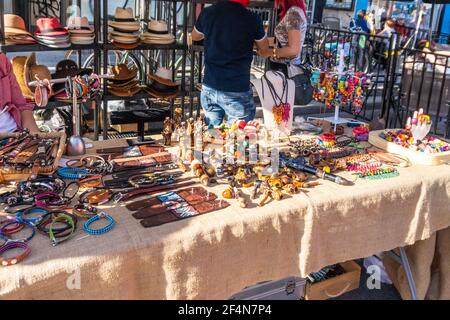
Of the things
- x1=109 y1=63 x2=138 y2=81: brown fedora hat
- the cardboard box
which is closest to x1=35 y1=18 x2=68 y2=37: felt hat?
x1=109 y1=63 x2=138 y2=81: brown fedora hat

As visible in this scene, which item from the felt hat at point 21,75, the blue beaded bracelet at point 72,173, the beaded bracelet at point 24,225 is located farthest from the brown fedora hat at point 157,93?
the beaded bracelet at point 24,225

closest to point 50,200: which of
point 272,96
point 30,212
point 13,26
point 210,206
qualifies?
point 30,212

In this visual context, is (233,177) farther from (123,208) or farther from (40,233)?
(40,233)

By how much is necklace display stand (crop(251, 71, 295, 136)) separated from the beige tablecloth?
79cm

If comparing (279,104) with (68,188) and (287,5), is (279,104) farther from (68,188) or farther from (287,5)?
(68,188)

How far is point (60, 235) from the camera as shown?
5.21 feet

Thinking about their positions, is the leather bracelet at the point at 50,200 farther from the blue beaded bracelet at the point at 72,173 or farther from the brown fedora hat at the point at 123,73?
the brown fedora hat at the point at 123,73

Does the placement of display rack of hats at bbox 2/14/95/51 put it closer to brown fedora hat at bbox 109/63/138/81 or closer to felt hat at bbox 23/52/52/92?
felt hat at bbox 23/52/52/92

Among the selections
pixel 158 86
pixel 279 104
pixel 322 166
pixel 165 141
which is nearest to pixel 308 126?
pixel 279 104

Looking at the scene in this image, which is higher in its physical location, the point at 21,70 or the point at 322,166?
the point at 21,70

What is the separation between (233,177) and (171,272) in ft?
2.05
